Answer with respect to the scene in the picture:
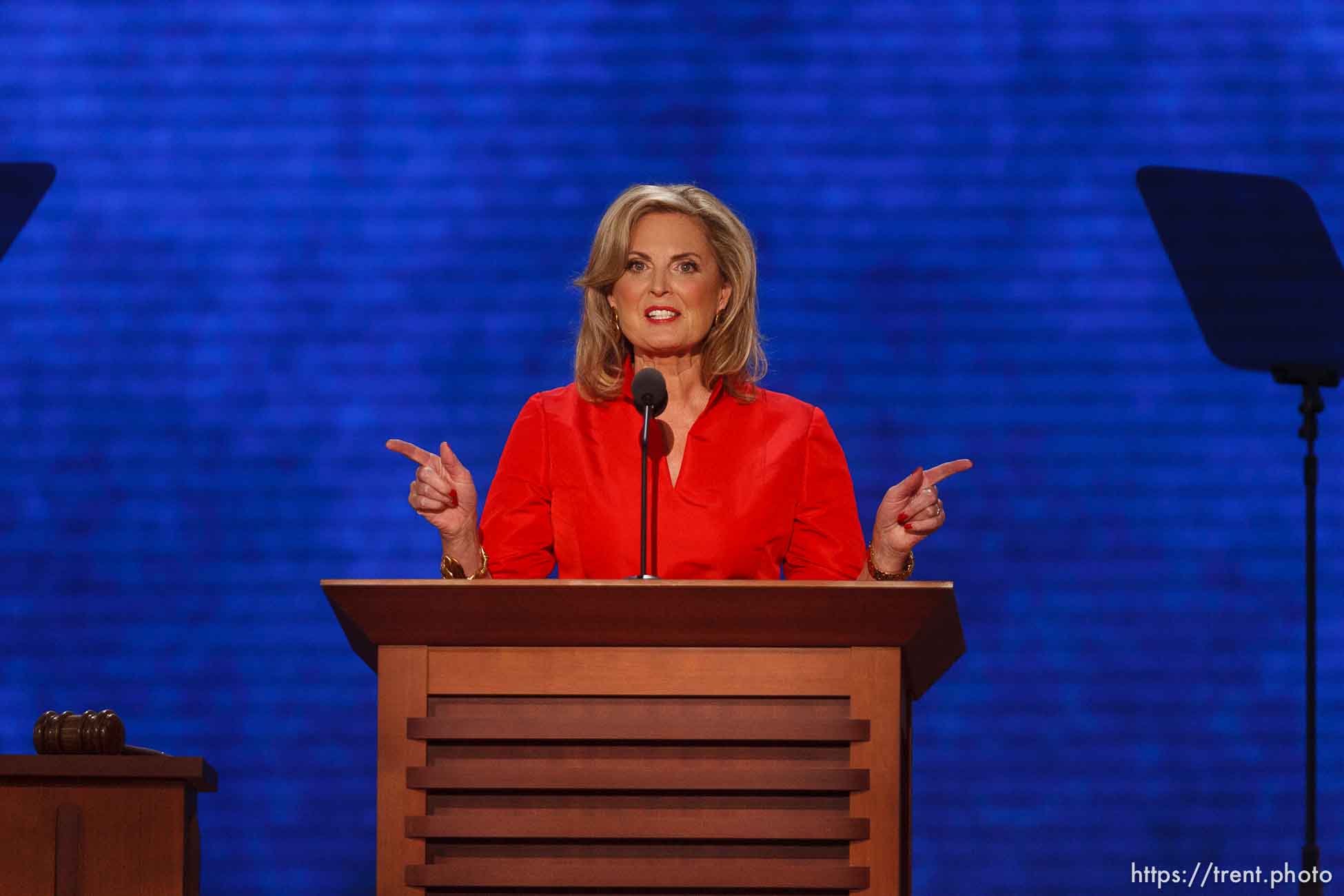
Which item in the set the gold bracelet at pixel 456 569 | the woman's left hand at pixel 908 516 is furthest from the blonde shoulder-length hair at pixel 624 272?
the woman's left hand at pixel 908 516

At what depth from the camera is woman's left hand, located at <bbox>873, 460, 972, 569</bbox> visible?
243cm

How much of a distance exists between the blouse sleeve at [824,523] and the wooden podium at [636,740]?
89 centimetres

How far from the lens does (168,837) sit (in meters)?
2.44

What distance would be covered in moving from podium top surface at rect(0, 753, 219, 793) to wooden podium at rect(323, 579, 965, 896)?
0.55m

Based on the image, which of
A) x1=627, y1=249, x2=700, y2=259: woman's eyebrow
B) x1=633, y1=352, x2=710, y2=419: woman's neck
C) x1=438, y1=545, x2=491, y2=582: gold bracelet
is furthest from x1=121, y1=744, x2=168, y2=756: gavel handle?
x1=627, y1=249, x2=700, y2=259: woman's eyebrow

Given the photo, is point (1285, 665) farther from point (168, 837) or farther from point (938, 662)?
point (168, 837)

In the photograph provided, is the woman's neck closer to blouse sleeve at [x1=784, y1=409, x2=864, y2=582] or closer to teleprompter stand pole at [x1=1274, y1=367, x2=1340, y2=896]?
blouse sleeve at [x1=784, y1=409, x2=864, y2=582]

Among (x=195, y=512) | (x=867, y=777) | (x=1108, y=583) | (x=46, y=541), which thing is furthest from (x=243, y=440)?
(x=867, y=777)

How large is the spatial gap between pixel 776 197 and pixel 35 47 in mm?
1731

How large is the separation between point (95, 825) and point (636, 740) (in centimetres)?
89

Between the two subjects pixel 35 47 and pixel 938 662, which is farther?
pixel 35 47

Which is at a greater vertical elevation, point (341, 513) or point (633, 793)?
point (341, 513)

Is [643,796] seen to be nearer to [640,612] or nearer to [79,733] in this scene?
[640,612]

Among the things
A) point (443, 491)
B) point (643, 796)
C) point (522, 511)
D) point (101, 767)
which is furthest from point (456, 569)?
point (643, 796)
